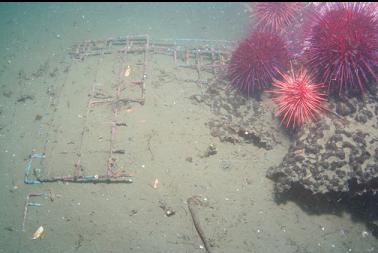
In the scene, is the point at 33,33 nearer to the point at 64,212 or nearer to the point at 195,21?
the point at 195,21

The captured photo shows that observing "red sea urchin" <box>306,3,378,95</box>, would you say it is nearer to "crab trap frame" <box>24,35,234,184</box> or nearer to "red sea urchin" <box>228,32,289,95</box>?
"red sea urchin" <box>228,32,289,95</box>

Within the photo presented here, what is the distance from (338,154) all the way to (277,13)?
4.23 metres

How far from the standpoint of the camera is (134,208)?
507 centimetres

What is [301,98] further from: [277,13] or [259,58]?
[277,13]

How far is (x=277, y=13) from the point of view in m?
7.57

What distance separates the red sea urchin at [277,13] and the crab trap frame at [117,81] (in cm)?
112

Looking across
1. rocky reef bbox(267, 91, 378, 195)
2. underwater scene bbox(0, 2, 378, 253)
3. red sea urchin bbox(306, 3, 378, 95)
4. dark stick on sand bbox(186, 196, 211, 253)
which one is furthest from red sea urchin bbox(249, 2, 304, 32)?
dark stick on sand bbox(186, 196, 211, 253)

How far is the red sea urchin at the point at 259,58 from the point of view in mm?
5980

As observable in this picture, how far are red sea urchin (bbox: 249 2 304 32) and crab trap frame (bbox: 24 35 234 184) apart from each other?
1.12 meters

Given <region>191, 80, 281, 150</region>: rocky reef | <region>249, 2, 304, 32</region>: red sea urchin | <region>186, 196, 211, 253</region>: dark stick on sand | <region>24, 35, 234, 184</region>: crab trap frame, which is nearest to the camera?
<region>186, 196, 211, 253</region>: dark stick on sand

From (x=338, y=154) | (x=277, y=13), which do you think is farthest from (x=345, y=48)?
(x=277, y=13)

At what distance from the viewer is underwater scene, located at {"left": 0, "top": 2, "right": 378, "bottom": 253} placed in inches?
192

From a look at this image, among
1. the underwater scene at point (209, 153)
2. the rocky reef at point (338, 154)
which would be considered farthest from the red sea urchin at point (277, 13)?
the rocky reef at point (338, 154)

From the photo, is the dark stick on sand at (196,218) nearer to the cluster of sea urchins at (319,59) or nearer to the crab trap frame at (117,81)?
the crab trap frame at (117,81)
